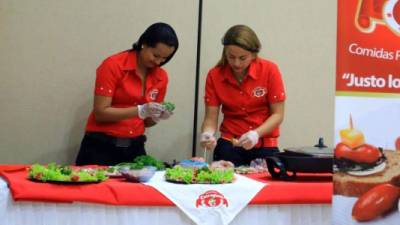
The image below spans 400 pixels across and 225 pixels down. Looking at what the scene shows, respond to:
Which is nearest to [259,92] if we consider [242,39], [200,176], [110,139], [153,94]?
[242,39]

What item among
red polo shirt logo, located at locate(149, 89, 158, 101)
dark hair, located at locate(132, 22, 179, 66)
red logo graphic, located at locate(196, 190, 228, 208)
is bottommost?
red logo graphic, located at locate(196, 190, 228, 208)

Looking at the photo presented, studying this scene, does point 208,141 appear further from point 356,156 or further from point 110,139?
point 356,156

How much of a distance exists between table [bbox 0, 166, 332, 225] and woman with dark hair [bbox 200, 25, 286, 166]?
632 millimetres

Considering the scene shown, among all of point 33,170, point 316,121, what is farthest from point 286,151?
point 316,121

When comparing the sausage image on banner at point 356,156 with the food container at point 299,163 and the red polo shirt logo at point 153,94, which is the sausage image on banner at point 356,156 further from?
the red polo shirt logo at point 153,94

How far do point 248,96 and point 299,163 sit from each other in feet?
2.19

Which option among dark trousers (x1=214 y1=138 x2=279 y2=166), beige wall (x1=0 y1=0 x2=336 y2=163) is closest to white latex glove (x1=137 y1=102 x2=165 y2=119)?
dark trousers (x1=214 y1=138 x2=279 y2=166)

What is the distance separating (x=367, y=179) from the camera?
59.2 inches

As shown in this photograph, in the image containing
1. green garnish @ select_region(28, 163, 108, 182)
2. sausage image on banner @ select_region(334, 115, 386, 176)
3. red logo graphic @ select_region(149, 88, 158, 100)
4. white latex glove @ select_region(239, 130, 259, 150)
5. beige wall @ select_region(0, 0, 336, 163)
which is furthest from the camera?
beige wall @ select_region(0, 0, 336, 163)

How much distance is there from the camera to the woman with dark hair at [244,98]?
2.40 m

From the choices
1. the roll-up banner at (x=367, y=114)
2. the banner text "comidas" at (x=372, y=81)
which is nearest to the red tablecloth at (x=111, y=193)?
the roll-up banner at (x=367, y=114)

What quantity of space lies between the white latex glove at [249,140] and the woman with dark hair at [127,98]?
1.21 feet

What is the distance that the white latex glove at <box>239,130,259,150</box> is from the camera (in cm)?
224

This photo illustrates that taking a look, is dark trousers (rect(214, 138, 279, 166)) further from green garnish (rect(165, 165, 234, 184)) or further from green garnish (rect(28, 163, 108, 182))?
green garnish (rect(28, 163, 108, 182))
